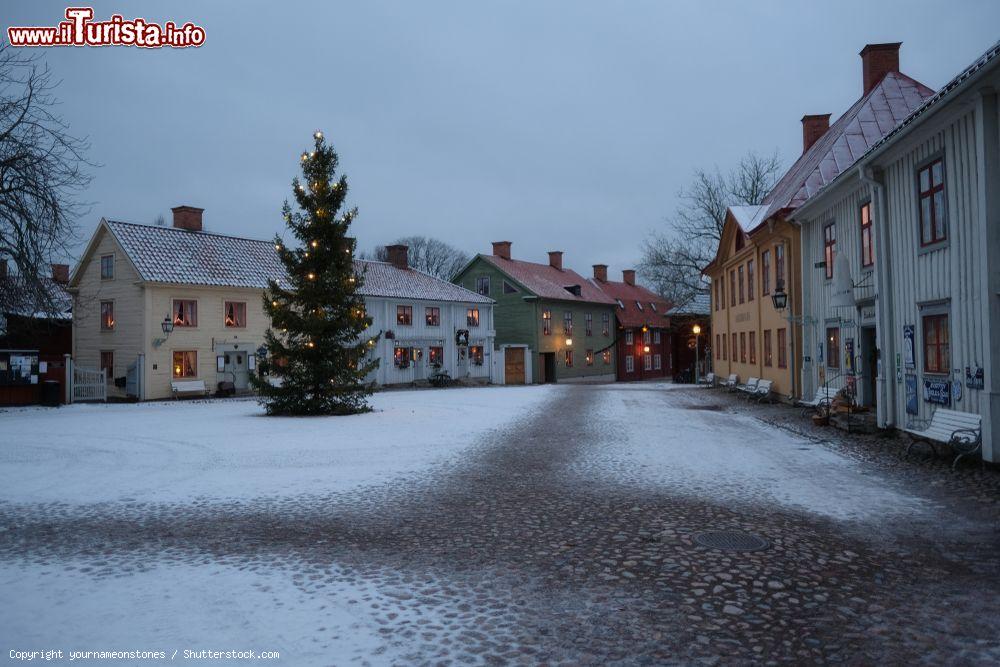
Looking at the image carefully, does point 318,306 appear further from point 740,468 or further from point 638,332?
point 638,332

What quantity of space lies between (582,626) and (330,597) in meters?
1.88

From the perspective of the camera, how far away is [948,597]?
5.01 m

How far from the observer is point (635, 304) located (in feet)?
202

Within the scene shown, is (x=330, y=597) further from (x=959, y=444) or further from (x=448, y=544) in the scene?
(x=959, y=444)

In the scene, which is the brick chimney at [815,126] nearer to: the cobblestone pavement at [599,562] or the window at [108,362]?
the cobblestone pavement at [599,562]

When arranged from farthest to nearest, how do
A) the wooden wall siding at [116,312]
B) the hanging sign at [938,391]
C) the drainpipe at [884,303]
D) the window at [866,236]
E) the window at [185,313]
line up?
the window at [185,313], the wooden wall siding at [116,312], the window at [866,236], the drainpipe at [884,303], the hanging sign at [938,391]

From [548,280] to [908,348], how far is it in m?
40.4

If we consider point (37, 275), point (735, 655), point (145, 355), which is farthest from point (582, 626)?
point (145, 355)

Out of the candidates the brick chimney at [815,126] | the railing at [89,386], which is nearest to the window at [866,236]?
the brick chimney at [815,126]

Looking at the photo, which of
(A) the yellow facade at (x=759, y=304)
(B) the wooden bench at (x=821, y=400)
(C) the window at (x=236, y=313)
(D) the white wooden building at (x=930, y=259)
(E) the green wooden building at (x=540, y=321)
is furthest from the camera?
(E) the green wooden building at (x=540, y=321)

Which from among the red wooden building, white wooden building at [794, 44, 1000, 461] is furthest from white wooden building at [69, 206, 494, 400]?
the red wooden building

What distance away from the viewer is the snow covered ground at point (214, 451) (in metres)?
9.43

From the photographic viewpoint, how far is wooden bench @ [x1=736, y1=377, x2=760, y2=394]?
24.8m

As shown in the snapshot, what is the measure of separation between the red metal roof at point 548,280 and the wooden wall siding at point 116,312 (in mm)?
25236
